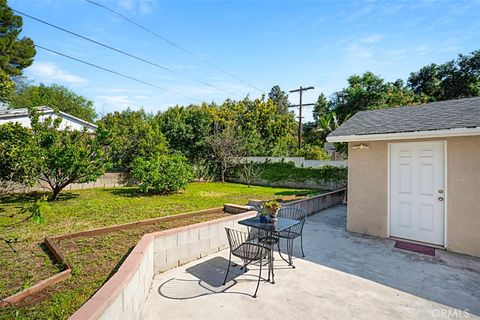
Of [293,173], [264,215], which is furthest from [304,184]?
[264,215]

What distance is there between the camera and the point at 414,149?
6027 millimetres

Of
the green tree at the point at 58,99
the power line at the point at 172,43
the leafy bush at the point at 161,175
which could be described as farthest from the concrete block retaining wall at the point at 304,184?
the green tree at the point at 58,99

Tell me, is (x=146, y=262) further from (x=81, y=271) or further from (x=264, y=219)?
(x=264, y=219)

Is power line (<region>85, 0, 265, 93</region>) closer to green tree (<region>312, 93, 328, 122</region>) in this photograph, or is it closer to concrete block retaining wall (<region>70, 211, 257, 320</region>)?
concrete block retaining wall (<region>70, 211, 257, 320</region>)

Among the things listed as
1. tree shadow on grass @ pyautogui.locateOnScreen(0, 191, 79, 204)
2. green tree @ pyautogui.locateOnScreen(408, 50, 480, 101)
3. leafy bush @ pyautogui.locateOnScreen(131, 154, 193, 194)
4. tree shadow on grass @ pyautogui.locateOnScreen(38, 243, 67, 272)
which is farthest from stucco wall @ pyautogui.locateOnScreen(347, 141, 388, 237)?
green tree @ pyautogui.locateOnScreen(408, 50, 480, 101)

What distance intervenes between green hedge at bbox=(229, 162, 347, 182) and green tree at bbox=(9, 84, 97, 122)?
2653 centimetres

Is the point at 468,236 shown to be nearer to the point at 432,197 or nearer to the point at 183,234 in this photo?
the point at 432,197

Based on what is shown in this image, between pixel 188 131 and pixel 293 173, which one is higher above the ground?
pixel 188 131

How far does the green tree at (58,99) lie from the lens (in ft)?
98.2

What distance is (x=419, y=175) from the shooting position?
5906mm

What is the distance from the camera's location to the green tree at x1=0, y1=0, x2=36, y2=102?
66.5ft

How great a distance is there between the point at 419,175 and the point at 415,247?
165 cm

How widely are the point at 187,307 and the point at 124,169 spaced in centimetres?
1316

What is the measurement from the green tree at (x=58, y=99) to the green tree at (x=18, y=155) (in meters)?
26.1
